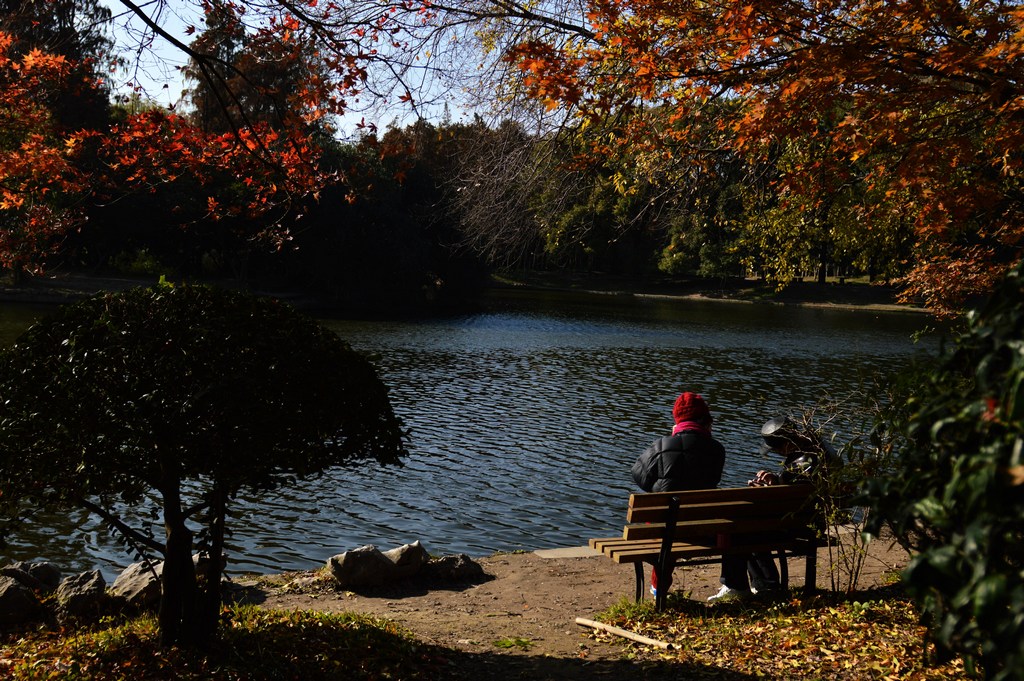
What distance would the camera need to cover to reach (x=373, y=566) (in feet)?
28.1

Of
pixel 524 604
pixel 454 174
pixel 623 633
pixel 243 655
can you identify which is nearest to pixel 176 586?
pixel 243 655

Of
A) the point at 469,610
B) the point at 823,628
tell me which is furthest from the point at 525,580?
the point at 823,628

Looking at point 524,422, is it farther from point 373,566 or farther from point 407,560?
point 373,566

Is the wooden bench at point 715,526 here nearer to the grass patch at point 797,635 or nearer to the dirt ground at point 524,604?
the grass patch at point 797,635

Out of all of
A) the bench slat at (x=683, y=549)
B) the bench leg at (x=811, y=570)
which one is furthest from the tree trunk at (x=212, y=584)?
the bench leg at (x=811, y=570)

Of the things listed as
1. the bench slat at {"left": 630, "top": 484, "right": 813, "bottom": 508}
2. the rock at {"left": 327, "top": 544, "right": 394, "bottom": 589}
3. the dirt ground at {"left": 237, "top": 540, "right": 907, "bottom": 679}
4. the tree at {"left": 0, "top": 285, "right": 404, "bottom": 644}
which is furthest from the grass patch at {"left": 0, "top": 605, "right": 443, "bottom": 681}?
the rock at {"left": 327, "top": 544, "right": 394, "bottom": 589}

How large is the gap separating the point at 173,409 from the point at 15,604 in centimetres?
341

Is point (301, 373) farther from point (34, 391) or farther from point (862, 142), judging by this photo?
point (862, 142)

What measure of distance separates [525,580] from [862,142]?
210 inches

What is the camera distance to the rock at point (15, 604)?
7.20m

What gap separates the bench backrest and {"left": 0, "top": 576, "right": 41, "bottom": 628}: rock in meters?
4.91

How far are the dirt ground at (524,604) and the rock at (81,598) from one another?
4.30 ft

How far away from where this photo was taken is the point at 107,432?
5.11 m

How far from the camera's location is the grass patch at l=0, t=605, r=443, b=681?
5.16 metres
